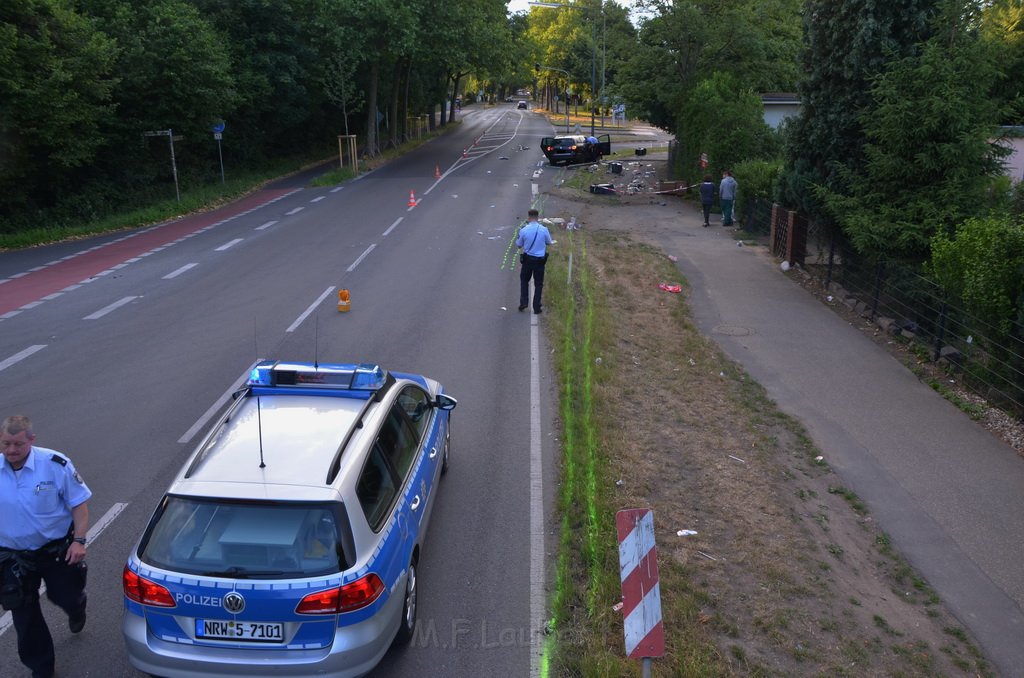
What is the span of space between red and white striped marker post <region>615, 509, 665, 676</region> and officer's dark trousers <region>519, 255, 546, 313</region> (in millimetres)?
9343

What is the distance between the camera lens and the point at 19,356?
41.9 ft

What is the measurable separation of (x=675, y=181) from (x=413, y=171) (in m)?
13.7

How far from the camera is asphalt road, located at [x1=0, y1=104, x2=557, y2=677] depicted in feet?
21.1

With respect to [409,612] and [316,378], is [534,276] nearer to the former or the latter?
[316,378]

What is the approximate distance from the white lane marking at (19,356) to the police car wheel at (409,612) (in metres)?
9.01

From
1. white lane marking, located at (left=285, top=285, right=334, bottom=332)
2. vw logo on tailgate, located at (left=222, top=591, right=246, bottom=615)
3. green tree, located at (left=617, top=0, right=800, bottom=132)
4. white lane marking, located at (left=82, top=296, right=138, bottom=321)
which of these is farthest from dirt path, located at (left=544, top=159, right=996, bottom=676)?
green tree, located at (left=617, top=0, right=800, bottom=132)

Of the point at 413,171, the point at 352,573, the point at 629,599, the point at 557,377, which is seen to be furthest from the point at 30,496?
the point at 413,171

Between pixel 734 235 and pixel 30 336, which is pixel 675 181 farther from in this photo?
pixel 30 336

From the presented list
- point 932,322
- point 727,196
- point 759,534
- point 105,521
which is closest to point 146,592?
point 105,521

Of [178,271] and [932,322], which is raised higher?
[932,322]

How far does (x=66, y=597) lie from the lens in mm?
5562

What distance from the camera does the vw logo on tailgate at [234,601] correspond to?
486cm

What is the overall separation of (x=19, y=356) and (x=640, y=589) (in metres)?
11.3

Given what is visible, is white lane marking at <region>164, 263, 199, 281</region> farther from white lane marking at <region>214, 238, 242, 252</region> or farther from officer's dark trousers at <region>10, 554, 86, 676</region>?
officer's dark trousers at <region>10, 554, 86, 676</region>
